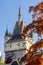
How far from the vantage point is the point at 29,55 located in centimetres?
1209

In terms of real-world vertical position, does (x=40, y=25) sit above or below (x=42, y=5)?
below

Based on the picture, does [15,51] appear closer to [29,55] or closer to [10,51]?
[10,51]

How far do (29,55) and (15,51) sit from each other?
64.0 m

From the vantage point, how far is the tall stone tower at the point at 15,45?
2960 inches

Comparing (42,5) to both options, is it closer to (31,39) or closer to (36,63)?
(36,63)

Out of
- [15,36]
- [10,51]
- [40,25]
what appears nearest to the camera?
[40,25]

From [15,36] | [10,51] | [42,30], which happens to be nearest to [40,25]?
[42,30]

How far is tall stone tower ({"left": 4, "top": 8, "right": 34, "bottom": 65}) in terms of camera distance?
75.2 meters

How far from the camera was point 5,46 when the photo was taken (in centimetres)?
7862

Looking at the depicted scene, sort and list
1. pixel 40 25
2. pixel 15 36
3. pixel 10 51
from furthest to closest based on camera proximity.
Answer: pixel 15 36, pixel 10 51, pixel 40 25

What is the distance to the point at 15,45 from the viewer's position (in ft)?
256

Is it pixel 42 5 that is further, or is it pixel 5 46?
pixel 5 46

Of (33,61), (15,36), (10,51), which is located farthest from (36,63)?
(15,36)

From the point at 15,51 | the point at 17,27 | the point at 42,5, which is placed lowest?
the point at 15,51
